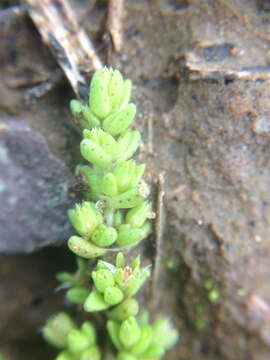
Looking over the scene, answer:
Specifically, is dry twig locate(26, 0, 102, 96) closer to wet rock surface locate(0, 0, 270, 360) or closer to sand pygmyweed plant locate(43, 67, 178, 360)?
wet rock surface locate(0, 0, 270, 360)

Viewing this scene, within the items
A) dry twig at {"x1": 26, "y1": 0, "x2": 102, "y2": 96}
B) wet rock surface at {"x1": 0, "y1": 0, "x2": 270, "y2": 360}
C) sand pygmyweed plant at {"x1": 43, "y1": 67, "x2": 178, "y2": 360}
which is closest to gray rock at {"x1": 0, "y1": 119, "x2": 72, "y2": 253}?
wet rock surface at {"x1": 0, "y1": 0, "x2": 270, "y2": 360}

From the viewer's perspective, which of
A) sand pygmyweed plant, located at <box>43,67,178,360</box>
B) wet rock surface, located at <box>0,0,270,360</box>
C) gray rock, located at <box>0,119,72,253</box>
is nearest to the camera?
sand pygmyweed plant, located at <box>43,67,178,360</box>

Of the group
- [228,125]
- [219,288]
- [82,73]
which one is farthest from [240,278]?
[82,73]

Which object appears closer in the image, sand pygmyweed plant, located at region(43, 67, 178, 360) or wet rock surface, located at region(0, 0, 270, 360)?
sand pygmyweed plant, located at region(43, 67, 178, 360)

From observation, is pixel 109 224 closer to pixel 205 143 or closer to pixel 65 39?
pixel 205 143

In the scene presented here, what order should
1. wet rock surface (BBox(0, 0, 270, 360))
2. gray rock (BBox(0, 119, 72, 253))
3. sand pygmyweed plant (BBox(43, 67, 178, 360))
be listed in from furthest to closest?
gray rock (BBox(0, 119, 72, 253)) → wet rock surface (BBox(0, 0, 270, 360)) → sand pygmyweed plant (BBox(43, 67, 178, 360))

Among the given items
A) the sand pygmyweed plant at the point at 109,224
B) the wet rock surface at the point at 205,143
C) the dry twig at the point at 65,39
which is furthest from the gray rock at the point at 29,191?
the dry twig at the point at 65,39

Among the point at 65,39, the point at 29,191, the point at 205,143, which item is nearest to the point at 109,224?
the point at 29,191

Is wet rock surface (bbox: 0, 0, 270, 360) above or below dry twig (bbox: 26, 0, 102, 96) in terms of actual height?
below
